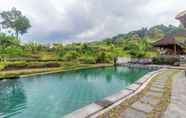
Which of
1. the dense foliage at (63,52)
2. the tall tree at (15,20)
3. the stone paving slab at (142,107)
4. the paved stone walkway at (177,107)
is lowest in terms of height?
the stone paving slab at (142,107)

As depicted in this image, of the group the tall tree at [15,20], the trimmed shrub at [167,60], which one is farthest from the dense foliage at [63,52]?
the tall tree at [15,20]

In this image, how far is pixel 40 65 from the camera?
66.8ft

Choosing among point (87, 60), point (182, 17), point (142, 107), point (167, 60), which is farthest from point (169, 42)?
point (142, 107)

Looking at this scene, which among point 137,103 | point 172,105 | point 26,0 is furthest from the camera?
point 26,0

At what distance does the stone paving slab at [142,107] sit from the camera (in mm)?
4264

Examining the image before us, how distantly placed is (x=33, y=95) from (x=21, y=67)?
11.1m

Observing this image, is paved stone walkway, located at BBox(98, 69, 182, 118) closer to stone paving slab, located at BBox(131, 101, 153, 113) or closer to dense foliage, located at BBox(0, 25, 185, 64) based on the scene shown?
stone paving slab, located at BBox(131, 101, 153, 113)

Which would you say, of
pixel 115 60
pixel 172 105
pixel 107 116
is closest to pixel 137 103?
pixel 172 105

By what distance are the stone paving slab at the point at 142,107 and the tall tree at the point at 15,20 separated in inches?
1655

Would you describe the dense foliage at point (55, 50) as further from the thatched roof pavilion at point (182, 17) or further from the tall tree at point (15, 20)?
the thatched roof pavilion at point (182, 17)

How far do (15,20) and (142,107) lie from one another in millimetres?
43060

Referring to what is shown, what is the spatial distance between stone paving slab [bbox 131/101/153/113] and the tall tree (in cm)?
4204

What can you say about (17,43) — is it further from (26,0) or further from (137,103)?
(137,103)

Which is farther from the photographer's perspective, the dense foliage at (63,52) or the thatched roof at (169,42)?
the dense foliage at (63,52)
